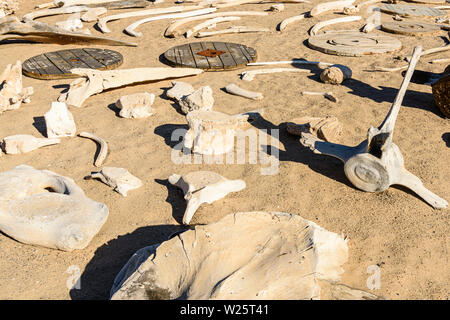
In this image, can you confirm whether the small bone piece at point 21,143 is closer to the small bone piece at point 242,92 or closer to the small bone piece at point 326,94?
the small bone piece at point 242,92

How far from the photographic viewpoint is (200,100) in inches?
176

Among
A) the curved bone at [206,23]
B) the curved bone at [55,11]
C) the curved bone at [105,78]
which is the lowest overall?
the curved bone at [105,78]

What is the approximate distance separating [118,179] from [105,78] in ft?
7.66

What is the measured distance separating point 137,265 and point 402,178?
232cm

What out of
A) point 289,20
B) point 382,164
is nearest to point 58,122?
point 382,164

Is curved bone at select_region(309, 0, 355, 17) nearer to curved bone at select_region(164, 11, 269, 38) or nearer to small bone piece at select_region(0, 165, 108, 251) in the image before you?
curved bone at select_region(164, 11, 269, 38)

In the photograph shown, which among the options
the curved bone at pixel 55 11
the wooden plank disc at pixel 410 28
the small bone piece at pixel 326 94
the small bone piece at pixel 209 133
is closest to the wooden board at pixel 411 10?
the wooden plank disc at pixel 410 28

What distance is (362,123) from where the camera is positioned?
4.42 m

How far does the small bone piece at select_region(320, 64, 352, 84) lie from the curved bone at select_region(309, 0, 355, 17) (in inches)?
139

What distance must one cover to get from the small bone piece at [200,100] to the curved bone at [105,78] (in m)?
1.09

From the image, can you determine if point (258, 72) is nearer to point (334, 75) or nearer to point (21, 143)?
point (334, 75)

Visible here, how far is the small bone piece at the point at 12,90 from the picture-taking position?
4.69 m

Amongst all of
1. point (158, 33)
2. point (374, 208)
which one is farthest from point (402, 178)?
point (158, 33)

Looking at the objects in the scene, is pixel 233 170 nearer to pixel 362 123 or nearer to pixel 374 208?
pixel 374 208
